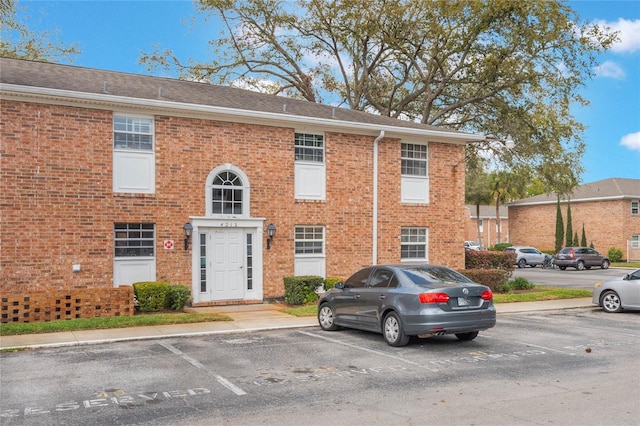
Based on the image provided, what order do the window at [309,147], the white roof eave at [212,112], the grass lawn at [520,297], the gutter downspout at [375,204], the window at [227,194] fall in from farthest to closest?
the gutter downspout at [375,204]
the window at [309,147]
the window at [227,194]
the grass lawn at [520,297]
the white roof eave at [212,112]

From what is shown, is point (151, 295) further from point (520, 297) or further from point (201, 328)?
point (520, 297)

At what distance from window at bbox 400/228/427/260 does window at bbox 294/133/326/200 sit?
3.43 m

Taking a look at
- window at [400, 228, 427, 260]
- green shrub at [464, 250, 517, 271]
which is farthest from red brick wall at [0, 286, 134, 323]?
green shrub at [464, 250, 517, 271]

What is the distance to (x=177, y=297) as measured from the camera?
15078 mm

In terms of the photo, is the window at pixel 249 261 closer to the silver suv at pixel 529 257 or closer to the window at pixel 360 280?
the window at pixel 360 280

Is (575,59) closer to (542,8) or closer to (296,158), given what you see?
(542,8)

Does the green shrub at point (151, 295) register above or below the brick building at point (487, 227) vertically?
below

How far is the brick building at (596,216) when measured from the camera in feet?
151

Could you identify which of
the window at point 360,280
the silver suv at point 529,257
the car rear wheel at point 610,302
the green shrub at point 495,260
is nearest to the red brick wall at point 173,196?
the green shrub at point 495,260

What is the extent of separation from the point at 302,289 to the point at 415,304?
23.5ft

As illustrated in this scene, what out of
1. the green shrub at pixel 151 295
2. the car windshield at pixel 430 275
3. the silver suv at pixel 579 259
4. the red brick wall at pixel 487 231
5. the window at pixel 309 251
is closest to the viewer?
the car windshield at pixel 430 275

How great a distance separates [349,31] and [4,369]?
26096 millimetres

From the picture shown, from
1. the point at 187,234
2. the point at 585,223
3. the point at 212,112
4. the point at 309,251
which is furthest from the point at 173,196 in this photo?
the point at 585,223

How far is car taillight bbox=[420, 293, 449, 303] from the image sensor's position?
9.88 m
